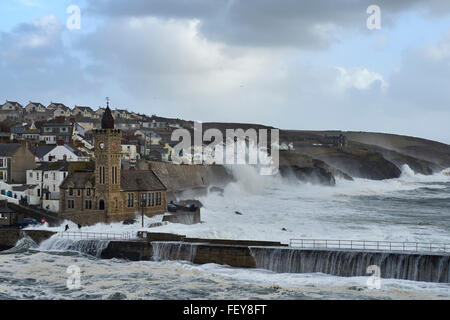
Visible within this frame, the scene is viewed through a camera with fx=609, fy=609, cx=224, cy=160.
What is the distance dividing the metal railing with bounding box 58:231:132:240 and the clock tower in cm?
585

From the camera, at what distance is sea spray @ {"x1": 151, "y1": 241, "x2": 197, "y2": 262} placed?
140 feet

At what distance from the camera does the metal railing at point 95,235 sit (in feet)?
155

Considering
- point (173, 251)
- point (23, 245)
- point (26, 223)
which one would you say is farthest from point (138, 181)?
point (173, 251)

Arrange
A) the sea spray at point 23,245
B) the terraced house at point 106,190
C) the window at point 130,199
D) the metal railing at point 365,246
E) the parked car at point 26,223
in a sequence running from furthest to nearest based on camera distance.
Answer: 1. the window at point 130,199
2. the terraced house at point 106,190
3. the parked car at point 26,223
4. the sea spray at point 23,245
5. the metal railing at point 365,246

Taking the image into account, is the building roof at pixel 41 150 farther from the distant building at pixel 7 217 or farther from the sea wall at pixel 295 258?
the sea wall at pixel 295 258

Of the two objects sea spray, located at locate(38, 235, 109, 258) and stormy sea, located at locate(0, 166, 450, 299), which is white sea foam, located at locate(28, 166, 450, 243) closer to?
stormy sea, located at locate(0, 166, 450, 299)

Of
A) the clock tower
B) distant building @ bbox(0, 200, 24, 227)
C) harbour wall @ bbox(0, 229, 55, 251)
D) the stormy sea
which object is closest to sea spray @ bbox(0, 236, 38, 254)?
the stormy sea

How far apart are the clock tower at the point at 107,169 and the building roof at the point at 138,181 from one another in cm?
175

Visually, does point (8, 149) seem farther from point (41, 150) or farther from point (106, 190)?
point (106, 190)

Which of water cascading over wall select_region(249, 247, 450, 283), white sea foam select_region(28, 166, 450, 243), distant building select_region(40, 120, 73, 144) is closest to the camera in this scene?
water cascading over wall select_region(249, 247, 450, 283)

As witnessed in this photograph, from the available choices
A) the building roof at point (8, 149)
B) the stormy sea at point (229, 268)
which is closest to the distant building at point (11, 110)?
the building roof at point (8, 149)

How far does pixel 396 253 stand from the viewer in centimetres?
3775
